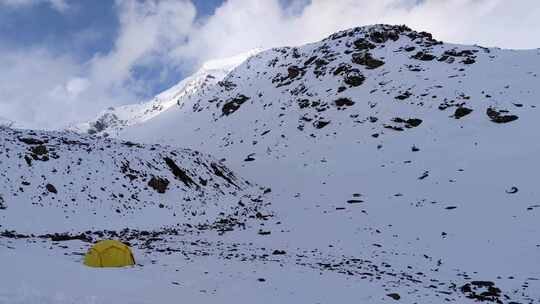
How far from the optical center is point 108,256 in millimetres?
17766

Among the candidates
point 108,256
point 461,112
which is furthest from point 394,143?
point 108,256

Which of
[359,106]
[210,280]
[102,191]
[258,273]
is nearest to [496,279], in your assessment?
[258,273]

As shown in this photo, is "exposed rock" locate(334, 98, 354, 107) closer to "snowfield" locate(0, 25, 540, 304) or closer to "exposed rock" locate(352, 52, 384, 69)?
"snowfield" locate(0, 25, 540, 304)

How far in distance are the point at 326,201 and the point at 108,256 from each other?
2013 cm

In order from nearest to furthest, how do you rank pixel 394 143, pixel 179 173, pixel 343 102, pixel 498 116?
pixel 179 173
pixel 498 116
pixel 394 143
pixel 343 102

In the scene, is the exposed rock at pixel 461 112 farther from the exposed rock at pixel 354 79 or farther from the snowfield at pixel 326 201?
the exposed rock at pixel 354 79

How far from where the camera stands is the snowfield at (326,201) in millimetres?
16609

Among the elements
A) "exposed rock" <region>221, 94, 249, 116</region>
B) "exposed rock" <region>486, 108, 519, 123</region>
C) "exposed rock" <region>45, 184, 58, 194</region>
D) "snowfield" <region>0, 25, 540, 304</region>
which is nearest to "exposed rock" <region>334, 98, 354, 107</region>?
"snowfield" <region>0, 25, 540, 304</region>

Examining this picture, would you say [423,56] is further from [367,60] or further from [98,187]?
[98,187]

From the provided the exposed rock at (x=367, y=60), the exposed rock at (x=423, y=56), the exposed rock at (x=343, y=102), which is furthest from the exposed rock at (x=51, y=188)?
the exposed rock at (x=423, y=56)

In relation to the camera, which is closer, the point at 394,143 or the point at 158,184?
the point at 158,184

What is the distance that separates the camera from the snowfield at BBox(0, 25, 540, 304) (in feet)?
54.5

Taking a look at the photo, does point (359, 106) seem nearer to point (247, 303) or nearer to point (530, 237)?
point (530, 237)

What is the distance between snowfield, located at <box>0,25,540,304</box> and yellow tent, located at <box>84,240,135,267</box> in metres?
0.66
